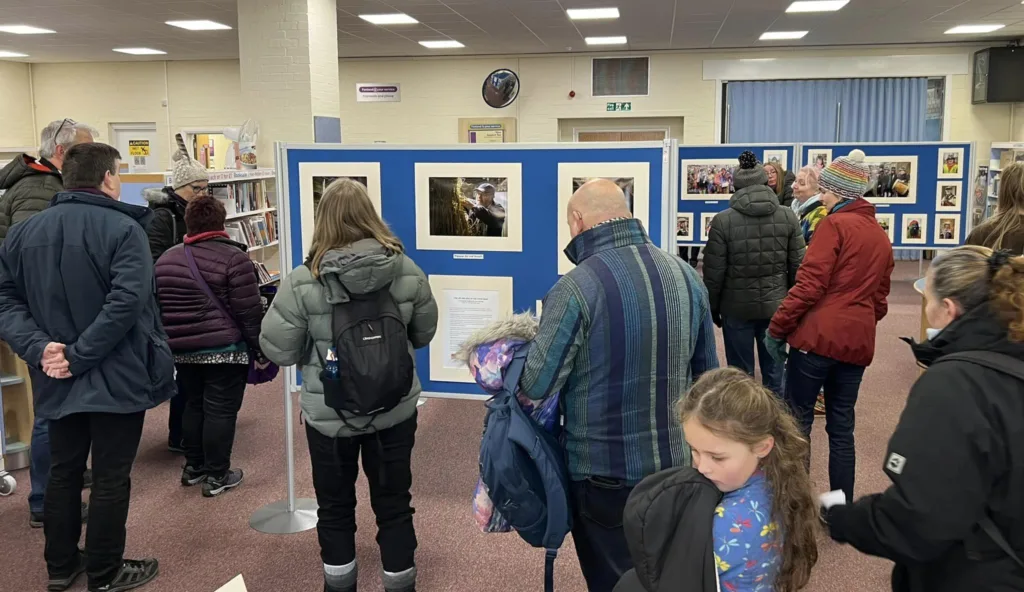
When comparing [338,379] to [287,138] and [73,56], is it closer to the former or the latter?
[287,138]

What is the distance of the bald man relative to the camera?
2062 mm

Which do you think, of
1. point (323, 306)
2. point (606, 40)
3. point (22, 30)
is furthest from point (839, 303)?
point (22, 30)

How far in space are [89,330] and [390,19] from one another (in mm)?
7647

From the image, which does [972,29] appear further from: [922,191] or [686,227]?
[686,227]

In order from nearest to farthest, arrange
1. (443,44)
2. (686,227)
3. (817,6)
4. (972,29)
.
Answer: (817,6)
(686,227)
(972,29)
(443,44)

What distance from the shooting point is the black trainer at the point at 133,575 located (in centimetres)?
304

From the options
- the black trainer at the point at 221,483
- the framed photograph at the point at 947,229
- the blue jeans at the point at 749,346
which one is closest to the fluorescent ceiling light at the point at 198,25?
the black trainer at the point at 221,483

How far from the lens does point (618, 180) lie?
3.15m

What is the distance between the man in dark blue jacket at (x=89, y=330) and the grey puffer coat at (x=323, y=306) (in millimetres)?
564

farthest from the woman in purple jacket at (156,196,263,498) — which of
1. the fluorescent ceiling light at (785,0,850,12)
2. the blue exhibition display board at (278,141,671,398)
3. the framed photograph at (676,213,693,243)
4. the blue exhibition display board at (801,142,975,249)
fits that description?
→ the fluorescent ceiling light at (785,0,850,12)

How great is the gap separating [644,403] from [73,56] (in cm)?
1373

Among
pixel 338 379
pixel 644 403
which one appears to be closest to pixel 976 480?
pixel 644 403

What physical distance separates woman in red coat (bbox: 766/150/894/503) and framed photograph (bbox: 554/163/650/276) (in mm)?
760

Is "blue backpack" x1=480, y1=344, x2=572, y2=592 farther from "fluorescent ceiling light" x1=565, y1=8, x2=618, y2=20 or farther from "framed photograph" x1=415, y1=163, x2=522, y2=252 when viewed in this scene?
"fluorescent ceiling light" x1=565, y1=8, x2=618, y2=20
